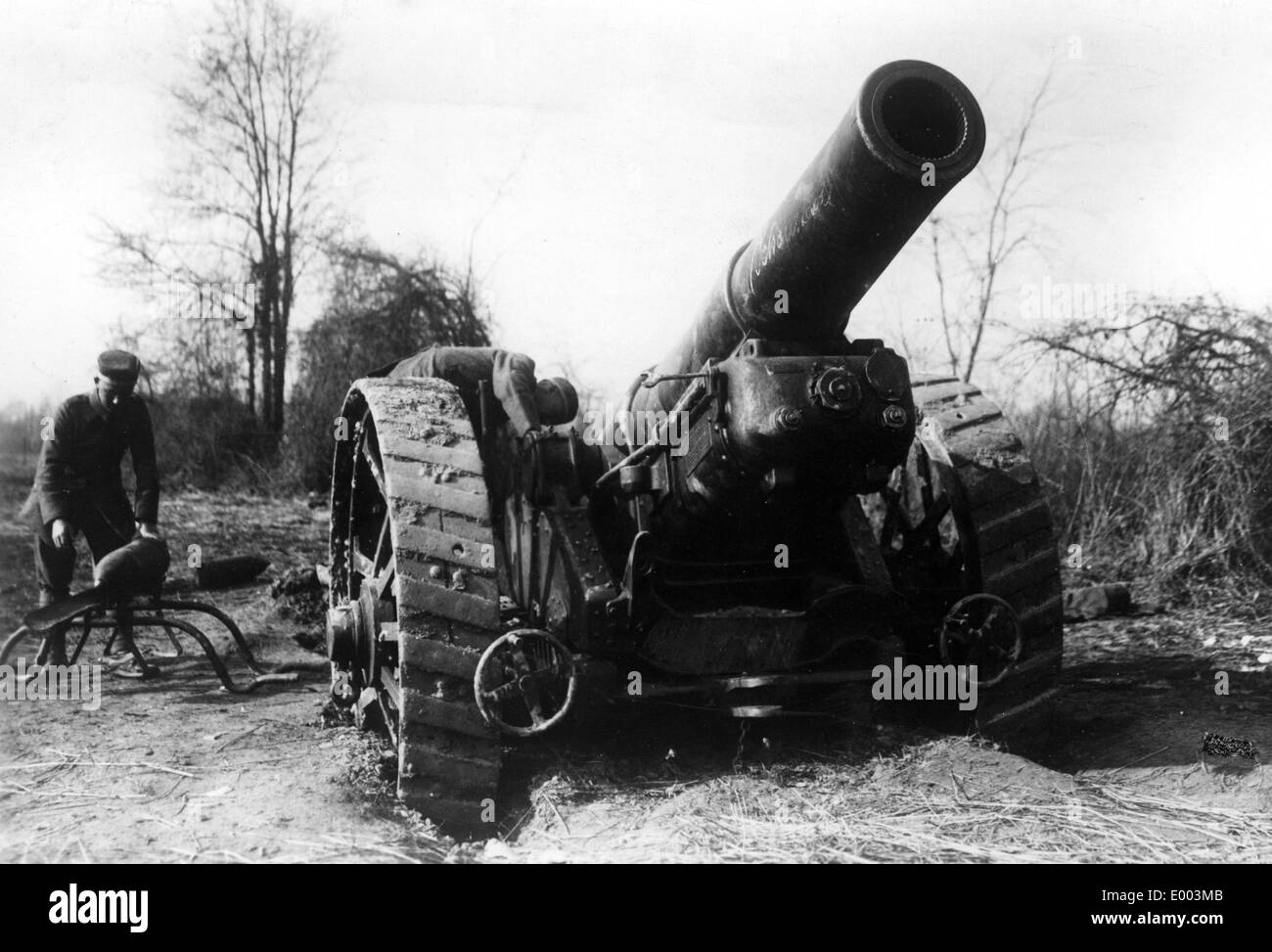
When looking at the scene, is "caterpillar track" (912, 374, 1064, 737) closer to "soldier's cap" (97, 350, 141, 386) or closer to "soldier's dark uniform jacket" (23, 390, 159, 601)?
"soldier's dark uniform jacket" (23, 390, 159, 601)

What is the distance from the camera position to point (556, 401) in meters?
5.58

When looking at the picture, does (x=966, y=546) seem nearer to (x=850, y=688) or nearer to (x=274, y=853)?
(x=850, y=688)

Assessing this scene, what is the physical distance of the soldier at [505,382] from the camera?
528 cm

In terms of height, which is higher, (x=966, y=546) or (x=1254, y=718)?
(x=966, y=546)

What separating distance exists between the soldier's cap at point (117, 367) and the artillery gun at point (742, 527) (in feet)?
7.51

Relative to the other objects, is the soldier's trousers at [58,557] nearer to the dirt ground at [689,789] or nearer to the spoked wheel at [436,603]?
the dirt ground at [689,789]

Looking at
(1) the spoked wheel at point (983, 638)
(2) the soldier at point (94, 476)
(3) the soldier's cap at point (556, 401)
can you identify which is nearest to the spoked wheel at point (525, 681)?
(3) the soldier's cap at point (556, 401)

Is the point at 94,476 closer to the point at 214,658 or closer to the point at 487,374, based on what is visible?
the point at 214,658

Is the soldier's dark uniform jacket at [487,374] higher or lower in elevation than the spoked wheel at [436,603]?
higher

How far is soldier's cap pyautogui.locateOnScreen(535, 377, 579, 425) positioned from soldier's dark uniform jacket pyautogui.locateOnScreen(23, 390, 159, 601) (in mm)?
2867

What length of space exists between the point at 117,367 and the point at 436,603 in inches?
164
